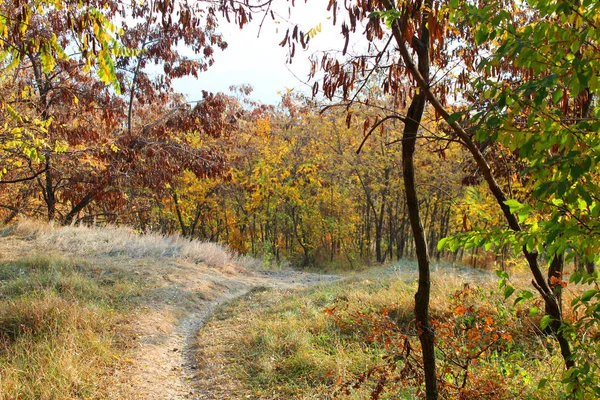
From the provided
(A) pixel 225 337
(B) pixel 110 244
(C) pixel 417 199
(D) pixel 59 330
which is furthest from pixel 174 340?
(B) pixel 110 244

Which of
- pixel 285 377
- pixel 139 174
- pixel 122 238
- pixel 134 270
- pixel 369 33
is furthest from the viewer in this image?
pixel 122 238

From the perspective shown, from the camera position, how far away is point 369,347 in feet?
15.9

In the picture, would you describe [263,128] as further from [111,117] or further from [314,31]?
[314,31]

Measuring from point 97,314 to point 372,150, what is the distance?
495 inches

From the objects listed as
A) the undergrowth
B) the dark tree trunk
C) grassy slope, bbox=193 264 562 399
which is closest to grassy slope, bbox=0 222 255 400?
the undergrowth

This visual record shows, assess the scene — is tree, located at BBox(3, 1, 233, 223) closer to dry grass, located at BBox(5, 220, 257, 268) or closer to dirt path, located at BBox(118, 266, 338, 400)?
dry grass, located at BBox(5, 220, 257, 268)

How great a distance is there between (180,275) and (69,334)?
4307 mm

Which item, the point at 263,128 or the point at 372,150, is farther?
the point at 263,128

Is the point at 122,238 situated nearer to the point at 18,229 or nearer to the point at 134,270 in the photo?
the point at 18,229

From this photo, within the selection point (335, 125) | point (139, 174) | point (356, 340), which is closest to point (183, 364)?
point (356, 340)

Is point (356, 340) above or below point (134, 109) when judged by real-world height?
below

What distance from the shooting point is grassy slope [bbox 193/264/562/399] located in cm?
327

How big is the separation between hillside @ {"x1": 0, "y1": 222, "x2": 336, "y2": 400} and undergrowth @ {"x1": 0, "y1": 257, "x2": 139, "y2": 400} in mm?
11

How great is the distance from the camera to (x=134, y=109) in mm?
12531
